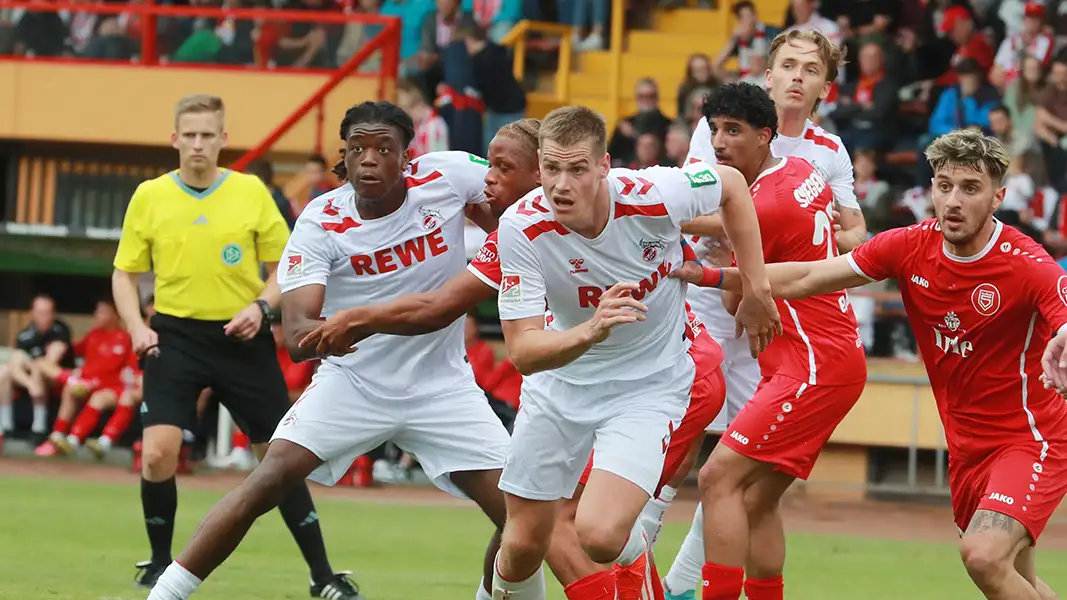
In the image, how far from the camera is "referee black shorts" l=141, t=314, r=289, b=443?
8.42 metres

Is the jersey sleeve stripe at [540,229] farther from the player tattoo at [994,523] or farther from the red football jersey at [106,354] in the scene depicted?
the red football jersey at [106,354]

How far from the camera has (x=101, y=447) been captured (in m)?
16.5

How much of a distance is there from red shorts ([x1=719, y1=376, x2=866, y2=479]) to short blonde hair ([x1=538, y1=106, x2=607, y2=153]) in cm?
165

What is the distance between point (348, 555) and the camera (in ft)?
34.7

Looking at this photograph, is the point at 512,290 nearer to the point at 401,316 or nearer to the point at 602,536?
the point at 401,316

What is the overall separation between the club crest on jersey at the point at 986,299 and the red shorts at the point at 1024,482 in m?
0.54

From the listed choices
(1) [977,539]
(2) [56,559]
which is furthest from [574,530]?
(2) [56,559]

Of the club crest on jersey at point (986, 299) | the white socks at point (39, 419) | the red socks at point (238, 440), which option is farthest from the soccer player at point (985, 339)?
the white socks at point (39, 419)

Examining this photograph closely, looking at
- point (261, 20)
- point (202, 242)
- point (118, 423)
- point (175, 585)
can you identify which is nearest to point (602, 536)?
point (175, 585)

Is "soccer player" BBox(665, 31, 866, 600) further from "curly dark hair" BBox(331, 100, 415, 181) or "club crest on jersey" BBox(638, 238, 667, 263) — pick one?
"curly dark hair" BBox(331, 100, 415, 181)

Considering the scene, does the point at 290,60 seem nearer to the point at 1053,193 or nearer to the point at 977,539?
the point at 1053,193

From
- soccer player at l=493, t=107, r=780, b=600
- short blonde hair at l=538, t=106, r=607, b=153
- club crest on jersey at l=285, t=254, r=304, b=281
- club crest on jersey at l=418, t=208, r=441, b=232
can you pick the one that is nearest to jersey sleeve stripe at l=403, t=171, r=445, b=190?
club crest on jersey at l=418, t=208, r=441, b=232

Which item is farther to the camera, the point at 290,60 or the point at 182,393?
the point at 290,60

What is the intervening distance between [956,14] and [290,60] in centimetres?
739
